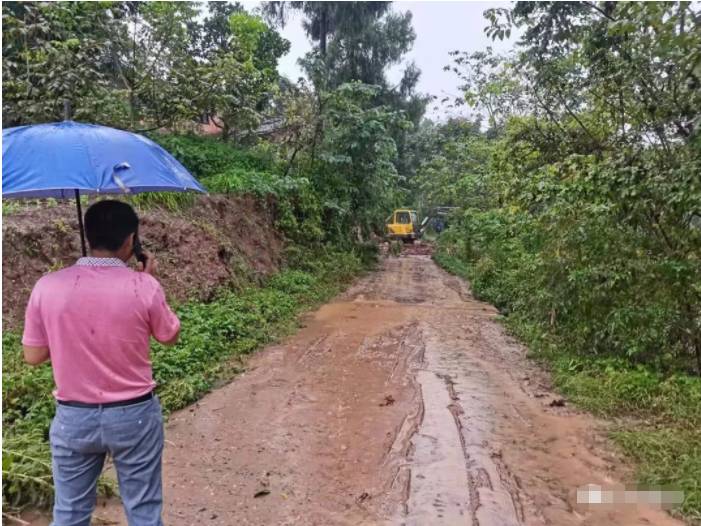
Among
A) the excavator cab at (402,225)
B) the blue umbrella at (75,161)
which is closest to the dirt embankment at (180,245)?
the blue umbrella at (75,161)

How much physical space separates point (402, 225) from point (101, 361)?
31.1 metres

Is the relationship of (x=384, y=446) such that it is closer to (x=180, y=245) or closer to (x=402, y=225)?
(x=180, y=245)

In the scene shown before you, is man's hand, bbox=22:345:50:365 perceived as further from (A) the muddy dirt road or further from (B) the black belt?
(A) the muddy dirt road

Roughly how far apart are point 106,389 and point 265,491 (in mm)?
2062

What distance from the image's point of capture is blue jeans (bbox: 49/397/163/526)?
222 centimetres

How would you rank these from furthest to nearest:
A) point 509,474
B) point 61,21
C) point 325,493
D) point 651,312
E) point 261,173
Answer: point 261,173 < point 61,21 < point 651,312 < point 509,474 < point 325,493

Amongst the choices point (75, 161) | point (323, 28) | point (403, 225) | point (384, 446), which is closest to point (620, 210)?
point (384, 446)

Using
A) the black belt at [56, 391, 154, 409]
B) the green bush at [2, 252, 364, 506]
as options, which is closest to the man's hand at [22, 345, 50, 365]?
the black belt at [56, 391, 154, 409]

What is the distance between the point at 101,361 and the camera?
2217mm

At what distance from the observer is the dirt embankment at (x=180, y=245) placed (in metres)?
6.71

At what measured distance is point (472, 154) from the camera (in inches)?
833

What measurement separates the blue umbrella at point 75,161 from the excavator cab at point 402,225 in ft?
96.2

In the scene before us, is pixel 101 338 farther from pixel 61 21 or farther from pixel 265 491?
pixel 61 21

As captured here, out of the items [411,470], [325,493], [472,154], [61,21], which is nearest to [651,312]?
[411,470]
